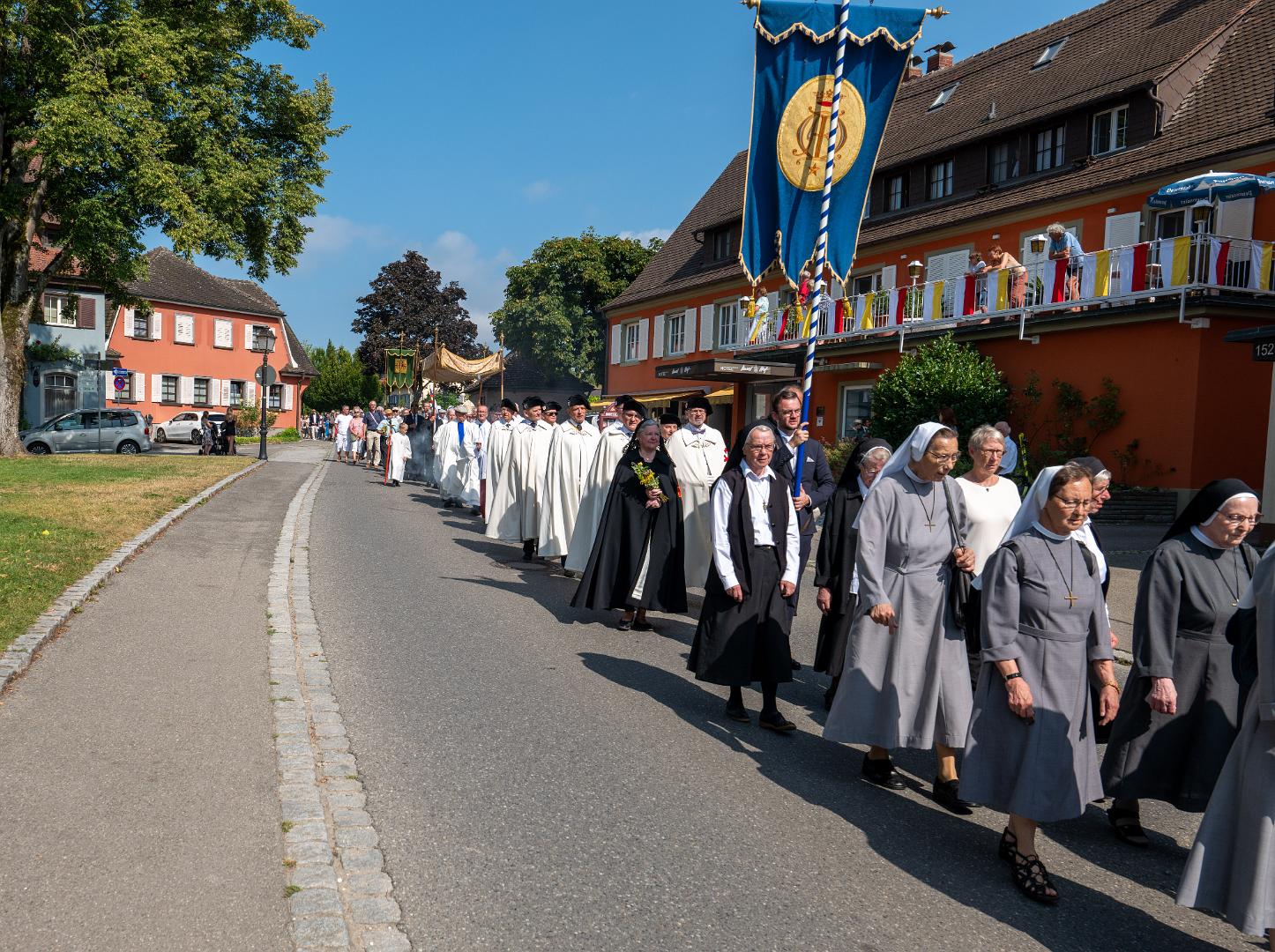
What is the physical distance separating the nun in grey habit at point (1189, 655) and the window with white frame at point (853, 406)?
24352 mm

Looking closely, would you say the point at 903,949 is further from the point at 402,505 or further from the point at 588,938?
the point at 402,505

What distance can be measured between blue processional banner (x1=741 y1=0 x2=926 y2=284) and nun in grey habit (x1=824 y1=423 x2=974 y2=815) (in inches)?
202

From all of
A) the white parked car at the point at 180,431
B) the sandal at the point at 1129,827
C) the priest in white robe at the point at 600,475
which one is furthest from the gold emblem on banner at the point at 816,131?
the white parked car at the point at 180,431

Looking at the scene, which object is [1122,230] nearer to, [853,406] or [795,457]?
[853,406]

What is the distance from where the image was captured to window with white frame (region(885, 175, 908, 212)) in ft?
99.3

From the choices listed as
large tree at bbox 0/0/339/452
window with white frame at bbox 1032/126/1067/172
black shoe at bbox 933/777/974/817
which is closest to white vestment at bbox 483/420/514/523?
black shoe at bbox 933/777/974/817

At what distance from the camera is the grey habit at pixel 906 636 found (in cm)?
514

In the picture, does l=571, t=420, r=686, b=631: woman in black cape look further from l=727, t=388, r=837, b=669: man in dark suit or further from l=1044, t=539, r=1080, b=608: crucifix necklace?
l=1044, t=539, r=1080, b=608: crucifix necklace

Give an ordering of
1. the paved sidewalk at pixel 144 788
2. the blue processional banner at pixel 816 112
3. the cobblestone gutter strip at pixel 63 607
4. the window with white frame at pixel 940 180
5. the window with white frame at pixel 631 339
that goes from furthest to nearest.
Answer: the window with white frame at pixel 631 339
the window with white frame at pixel 940 180
the blue processional banner at pixel 816 112
the cobblestone gutter strip at pixel 63 607
the paved sidewalk at pixel 144 788

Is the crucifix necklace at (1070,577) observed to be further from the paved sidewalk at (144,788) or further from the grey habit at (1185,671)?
the paved sidewalk at (144,788)

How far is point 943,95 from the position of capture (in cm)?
3250

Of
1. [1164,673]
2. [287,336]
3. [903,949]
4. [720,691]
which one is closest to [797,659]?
[720,691]

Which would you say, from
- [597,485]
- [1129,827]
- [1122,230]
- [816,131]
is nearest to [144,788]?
[1129,827]

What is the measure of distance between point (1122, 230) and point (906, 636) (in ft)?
65.1
